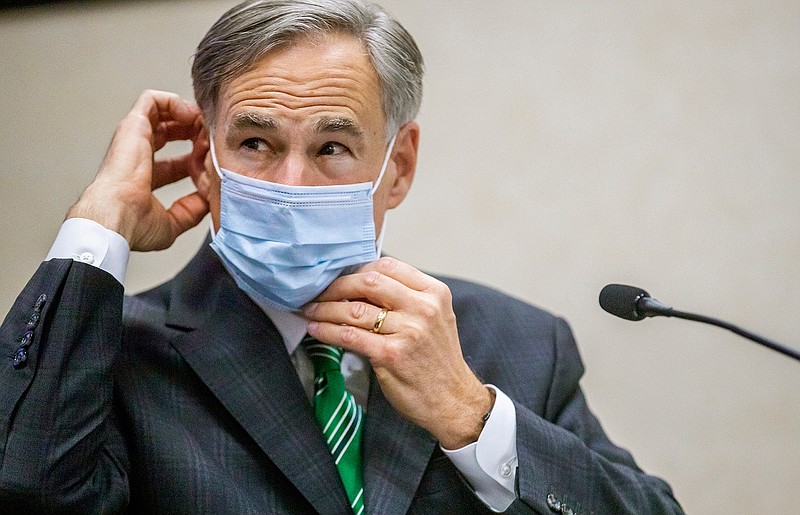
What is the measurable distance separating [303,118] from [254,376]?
43 centimetres

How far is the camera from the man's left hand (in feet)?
5.14

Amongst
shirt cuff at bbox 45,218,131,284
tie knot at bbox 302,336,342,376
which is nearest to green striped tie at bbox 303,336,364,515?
tie knot at bbox 302,336,342,376

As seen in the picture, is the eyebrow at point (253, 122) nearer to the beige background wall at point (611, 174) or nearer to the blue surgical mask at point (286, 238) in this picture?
the blue surgical mask at point (286, 238)

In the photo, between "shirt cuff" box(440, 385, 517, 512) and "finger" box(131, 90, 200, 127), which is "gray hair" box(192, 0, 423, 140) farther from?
"shirt cuff" box(440, 385, 517, 512)

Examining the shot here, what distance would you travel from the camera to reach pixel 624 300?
4.57ft

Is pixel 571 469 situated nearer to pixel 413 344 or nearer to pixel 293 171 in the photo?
pixel 413 344

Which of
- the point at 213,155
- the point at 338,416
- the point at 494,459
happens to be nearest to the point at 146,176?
the point at 213,155

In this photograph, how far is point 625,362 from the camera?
8.18ft

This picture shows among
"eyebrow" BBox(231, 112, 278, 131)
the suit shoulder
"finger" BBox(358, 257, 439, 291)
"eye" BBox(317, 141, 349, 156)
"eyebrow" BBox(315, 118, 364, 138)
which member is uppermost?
"eyebrow" BBox(315, 118, 364, 138)

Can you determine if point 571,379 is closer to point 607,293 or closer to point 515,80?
point 607,293

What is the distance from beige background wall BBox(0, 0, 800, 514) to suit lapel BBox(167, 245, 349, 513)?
2.81 feet

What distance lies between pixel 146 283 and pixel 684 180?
1380 millimetres

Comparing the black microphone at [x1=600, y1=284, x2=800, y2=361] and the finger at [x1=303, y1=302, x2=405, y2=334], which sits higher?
the black microphone at [x1=600, y1=284, x2=800, y2=361]

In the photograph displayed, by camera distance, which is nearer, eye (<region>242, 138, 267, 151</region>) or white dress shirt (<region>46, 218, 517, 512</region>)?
white dress shirt (<region>46, 218, 517, 512</region>)
